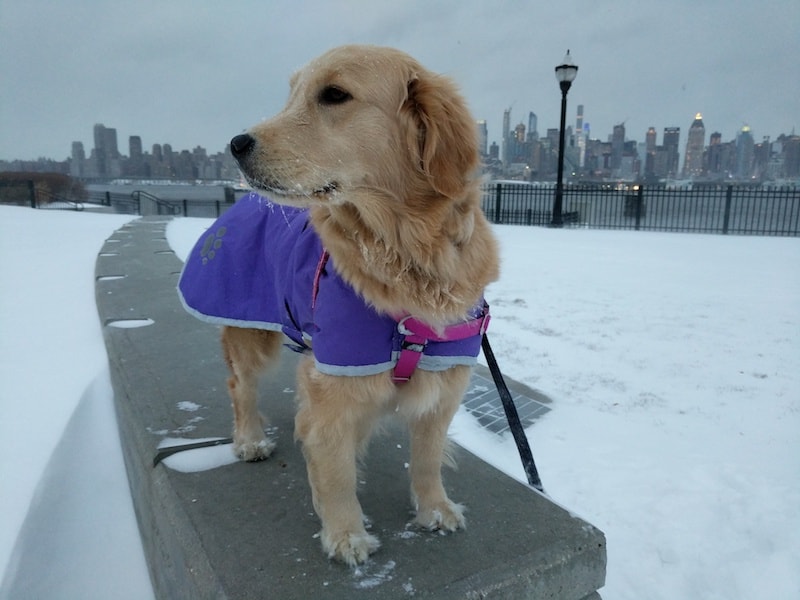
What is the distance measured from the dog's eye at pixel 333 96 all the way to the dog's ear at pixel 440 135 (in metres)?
0.20

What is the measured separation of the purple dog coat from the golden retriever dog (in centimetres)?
1

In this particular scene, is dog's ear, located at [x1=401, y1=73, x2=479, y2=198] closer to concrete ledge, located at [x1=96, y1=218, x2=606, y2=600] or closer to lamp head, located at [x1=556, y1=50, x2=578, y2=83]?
concrete ledge, located at [x1=96, y1=218, x2=606, y2=600]

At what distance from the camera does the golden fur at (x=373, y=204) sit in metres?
1.72

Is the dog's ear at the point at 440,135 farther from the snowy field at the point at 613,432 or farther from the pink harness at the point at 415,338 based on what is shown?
the snowy field at the point at 613,432

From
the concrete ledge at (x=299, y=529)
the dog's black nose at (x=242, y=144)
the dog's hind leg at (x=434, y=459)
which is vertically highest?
the dog's black nose at (x=242, y=144)

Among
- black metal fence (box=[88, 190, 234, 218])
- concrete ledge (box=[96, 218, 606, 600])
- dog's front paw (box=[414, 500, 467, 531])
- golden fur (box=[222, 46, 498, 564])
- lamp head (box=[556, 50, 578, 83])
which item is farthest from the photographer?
black metal fence (box=[88, 190, 234, 218])

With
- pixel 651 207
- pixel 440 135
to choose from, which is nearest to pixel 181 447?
pixel 440 135

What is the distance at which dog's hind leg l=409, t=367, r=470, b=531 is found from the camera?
1897 millimetres

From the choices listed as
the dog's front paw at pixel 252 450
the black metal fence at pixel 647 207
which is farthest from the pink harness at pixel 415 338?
the black metal fence at pixel 647 207

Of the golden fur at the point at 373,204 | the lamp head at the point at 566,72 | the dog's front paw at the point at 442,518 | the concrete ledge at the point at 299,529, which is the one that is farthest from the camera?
the lamp head at the point at 566,72

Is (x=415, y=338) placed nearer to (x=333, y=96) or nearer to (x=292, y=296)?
(x=292, y=296)

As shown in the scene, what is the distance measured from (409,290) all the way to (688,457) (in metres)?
2.22

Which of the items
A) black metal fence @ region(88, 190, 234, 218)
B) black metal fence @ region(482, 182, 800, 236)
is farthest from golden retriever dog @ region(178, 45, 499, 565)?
black metal fence @ region(88, 190, 234, 218)

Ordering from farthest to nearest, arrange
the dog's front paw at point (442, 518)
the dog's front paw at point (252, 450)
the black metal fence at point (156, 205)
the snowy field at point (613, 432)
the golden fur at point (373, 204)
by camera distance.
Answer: the black metal fence at point (156, 205)
the dog's front paw at point (252, 450)
the snowy field at point (613, 432)
the dog's front paw at point (442, 518)
the golden fur at point (373, 204)
